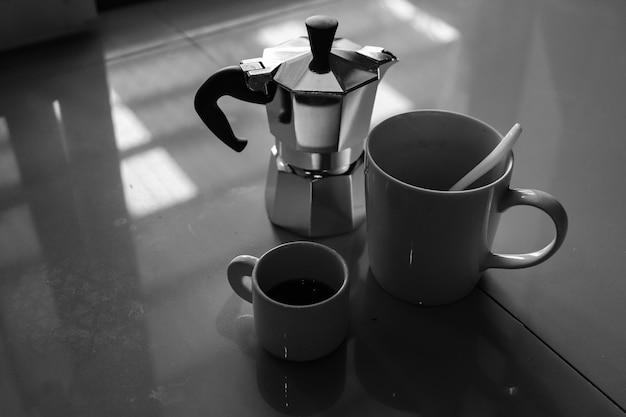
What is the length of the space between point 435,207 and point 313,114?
0.45ft

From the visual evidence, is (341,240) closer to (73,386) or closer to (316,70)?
(316,70)

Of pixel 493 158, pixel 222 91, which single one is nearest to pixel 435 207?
pixel 493 158

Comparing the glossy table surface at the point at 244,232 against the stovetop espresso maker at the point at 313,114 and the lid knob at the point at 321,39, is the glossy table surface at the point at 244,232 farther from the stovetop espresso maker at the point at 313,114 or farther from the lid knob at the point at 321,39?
the lid knob at the point at 321,39

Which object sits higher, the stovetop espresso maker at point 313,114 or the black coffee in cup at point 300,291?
the stovetop espresso maker at point 313,114

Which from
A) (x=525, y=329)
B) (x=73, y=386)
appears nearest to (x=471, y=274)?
(x=525, y=329)

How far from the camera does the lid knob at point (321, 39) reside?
0.61 m

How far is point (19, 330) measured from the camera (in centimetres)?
61

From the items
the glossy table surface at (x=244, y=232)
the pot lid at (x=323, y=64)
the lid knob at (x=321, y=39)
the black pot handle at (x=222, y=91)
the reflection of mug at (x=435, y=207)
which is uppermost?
the lid knob at (x=321, y=39)

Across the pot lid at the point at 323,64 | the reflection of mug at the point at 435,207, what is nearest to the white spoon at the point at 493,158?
the reflection of mug at the point at 435,207

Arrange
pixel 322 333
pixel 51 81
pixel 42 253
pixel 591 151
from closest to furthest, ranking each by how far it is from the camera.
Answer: pixel 322 333
pixel 42 253
pixel 591 151
pixel 51 81

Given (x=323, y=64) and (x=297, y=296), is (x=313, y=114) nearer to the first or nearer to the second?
(x=323, y=64)

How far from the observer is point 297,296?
1.93ft

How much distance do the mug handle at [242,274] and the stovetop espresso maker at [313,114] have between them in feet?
0.35

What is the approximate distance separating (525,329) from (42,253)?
43 cm
